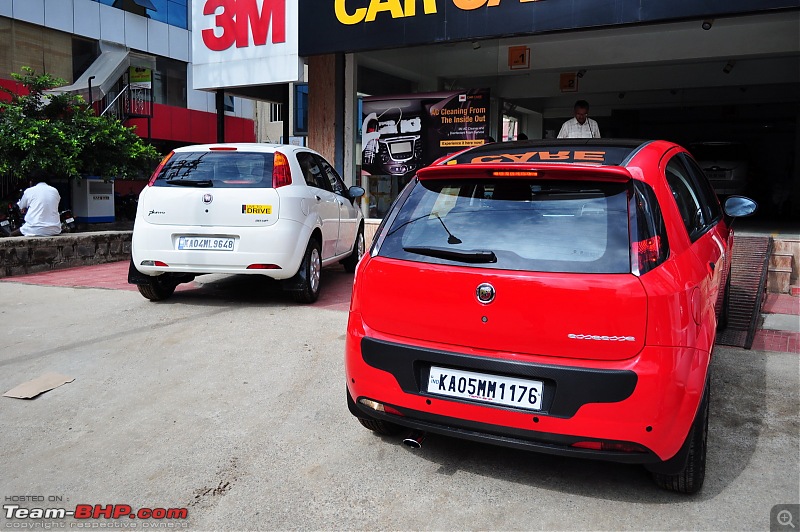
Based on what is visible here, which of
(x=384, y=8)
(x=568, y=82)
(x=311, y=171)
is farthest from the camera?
(x=568, y=82)

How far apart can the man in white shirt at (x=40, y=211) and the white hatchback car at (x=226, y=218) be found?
14.6ft

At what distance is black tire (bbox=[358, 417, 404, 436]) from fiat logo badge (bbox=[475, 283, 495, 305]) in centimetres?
104

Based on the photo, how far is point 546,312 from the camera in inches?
106

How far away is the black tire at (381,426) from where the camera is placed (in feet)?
11.4

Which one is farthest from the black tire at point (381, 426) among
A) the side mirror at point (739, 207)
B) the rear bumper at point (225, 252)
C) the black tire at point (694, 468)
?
the rear bumper at point (225, 252)

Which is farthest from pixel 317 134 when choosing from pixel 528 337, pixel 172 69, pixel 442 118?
pixel 172 69

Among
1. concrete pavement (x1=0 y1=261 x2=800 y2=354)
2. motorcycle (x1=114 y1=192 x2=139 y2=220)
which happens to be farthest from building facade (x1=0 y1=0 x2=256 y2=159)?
concrete pavement (x1=0 y1=261 x2=800 y2=354)

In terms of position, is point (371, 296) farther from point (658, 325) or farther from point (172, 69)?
point (172, 69)

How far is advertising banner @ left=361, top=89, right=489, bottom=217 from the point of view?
37.1 ft

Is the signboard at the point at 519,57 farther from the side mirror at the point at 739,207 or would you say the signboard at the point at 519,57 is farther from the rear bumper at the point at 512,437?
the rear bumper at the point at 512,437

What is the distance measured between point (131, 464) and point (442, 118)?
9264 millimetres

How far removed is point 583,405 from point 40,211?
10130 mm

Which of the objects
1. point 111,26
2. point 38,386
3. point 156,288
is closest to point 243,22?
point 156,288

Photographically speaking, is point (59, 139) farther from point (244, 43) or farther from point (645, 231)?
point (645, 231)
